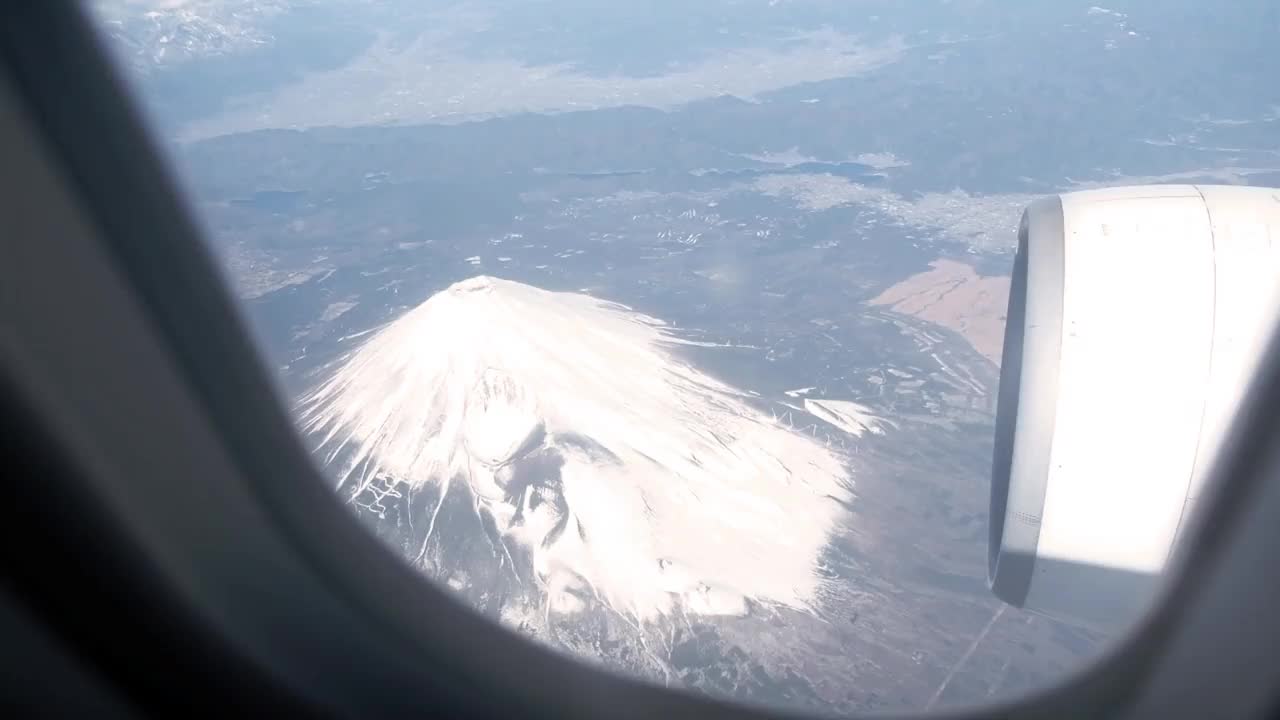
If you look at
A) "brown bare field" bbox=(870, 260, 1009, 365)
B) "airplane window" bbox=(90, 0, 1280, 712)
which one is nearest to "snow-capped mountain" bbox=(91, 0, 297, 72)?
"airplane window" bbox=(90, 0, 1280, 712)

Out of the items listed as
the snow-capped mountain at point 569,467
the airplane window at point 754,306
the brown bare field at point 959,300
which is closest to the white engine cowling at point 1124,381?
the airplane window at point 754,306

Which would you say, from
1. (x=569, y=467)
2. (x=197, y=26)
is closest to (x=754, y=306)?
(x=569, y=467)

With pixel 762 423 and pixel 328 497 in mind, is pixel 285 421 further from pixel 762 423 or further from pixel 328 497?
pixel 762 423

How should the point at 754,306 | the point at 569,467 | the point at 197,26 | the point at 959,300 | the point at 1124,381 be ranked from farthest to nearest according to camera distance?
1. the point at 197,26
2. the point at 754,306
3. the point at 959,300
4. the point at 569,467
5. the point at 1124,381

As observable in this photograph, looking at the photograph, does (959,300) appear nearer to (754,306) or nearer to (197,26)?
(754,306)

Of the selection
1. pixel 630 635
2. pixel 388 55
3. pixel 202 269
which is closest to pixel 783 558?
pixel 630 635

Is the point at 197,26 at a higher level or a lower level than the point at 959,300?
higher
